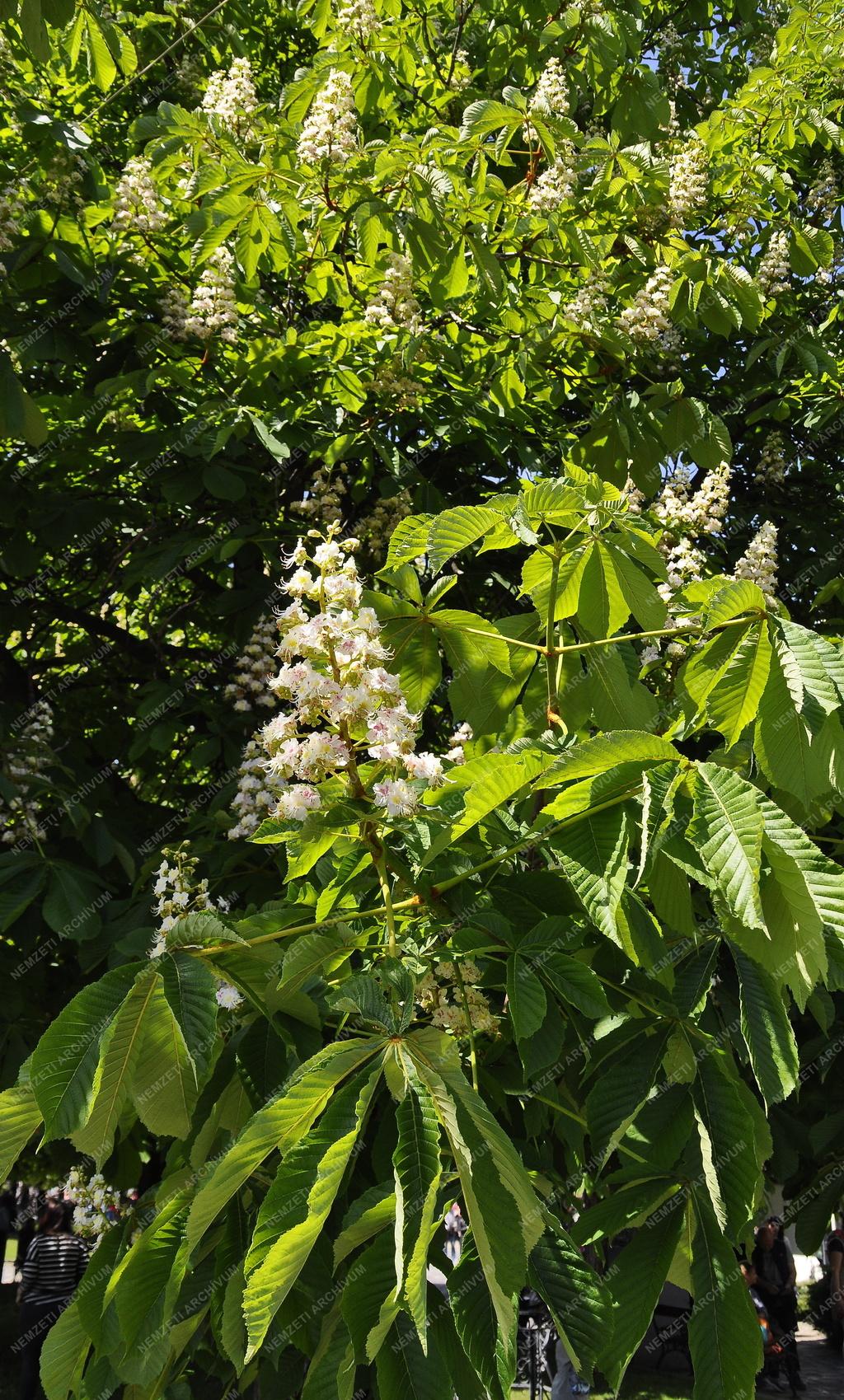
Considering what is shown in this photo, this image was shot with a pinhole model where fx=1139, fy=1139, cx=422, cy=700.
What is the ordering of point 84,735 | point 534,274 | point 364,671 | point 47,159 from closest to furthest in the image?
point 364,671 → point 47,159 → point 534,274 → point 84,735

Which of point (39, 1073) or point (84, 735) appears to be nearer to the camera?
point (39, 1073)

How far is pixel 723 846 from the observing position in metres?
1.14

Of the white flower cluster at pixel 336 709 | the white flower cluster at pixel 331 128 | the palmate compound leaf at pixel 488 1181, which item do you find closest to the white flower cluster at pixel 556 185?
the white flower cluster at pixel 331 128

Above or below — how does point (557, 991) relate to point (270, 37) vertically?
below

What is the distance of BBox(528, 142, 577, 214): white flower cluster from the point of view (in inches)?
142

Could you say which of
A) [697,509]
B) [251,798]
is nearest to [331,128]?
[697,509]

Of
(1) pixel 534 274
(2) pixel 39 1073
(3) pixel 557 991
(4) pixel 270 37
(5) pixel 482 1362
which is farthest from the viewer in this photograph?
(4) pixel 270 37

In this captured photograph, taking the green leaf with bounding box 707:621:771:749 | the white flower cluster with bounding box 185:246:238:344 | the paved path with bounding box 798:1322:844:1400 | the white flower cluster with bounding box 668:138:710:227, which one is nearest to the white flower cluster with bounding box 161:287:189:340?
the white flower cluster with bounding box 185:246:238:344

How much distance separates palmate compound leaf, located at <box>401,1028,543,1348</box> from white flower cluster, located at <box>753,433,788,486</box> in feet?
13.0

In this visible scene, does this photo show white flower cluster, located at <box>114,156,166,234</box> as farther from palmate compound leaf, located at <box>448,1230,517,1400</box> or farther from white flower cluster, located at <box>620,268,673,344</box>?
palmate compound leaf, located at <box>448,1230,517,1400</box>

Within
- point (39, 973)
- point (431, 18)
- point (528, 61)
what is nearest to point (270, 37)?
point (431, 18)

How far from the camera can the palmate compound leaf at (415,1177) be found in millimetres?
962

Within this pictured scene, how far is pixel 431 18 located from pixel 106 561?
2550 millimetres

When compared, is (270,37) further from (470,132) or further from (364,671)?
(364,671)
